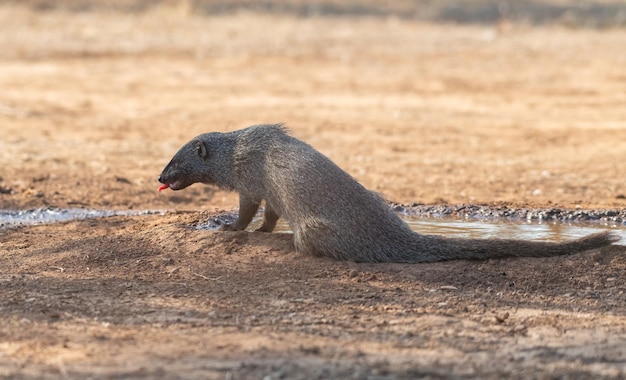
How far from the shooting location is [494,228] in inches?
307

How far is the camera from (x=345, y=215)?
6527 millimetres

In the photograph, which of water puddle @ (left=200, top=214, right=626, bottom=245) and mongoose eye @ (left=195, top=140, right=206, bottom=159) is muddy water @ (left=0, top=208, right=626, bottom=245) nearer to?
water puddle @ (left=200, top=214, right=626, bottom=245)

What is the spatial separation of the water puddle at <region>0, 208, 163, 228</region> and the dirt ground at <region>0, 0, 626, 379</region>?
0.73ft

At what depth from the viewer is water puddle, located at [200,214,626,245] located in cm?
755

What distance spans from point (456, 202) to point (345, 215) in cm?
279

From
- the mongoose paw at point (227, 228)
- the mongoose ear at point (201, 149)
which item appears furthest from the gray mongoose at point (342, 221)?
the mongoose ear at point (201, 149)

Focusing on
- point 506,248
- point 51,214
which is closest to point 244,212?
point 506,248

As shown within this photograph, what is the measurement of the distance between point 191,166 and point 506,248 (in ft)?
8.14

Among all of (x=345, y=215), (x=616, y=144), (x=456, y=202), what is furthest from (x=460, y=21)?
(x=345, y=215)

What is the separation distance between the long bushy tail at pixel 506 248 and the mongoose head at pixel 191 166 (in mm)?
1879

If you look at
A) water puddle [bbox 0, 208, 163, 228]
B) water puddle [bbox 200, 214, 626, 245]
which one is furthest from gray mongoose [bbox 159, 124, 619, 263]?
water puddle [bbox 0, 208, 163, 228]

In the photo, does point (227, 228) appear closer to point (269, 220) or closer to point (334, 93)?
point (269, 220)

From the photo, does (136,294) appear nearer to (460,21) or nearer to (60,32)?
(60,32)

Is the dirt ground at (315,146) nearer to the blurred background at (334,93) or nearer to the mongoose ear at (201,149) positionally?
the blurred background at (334,93)
